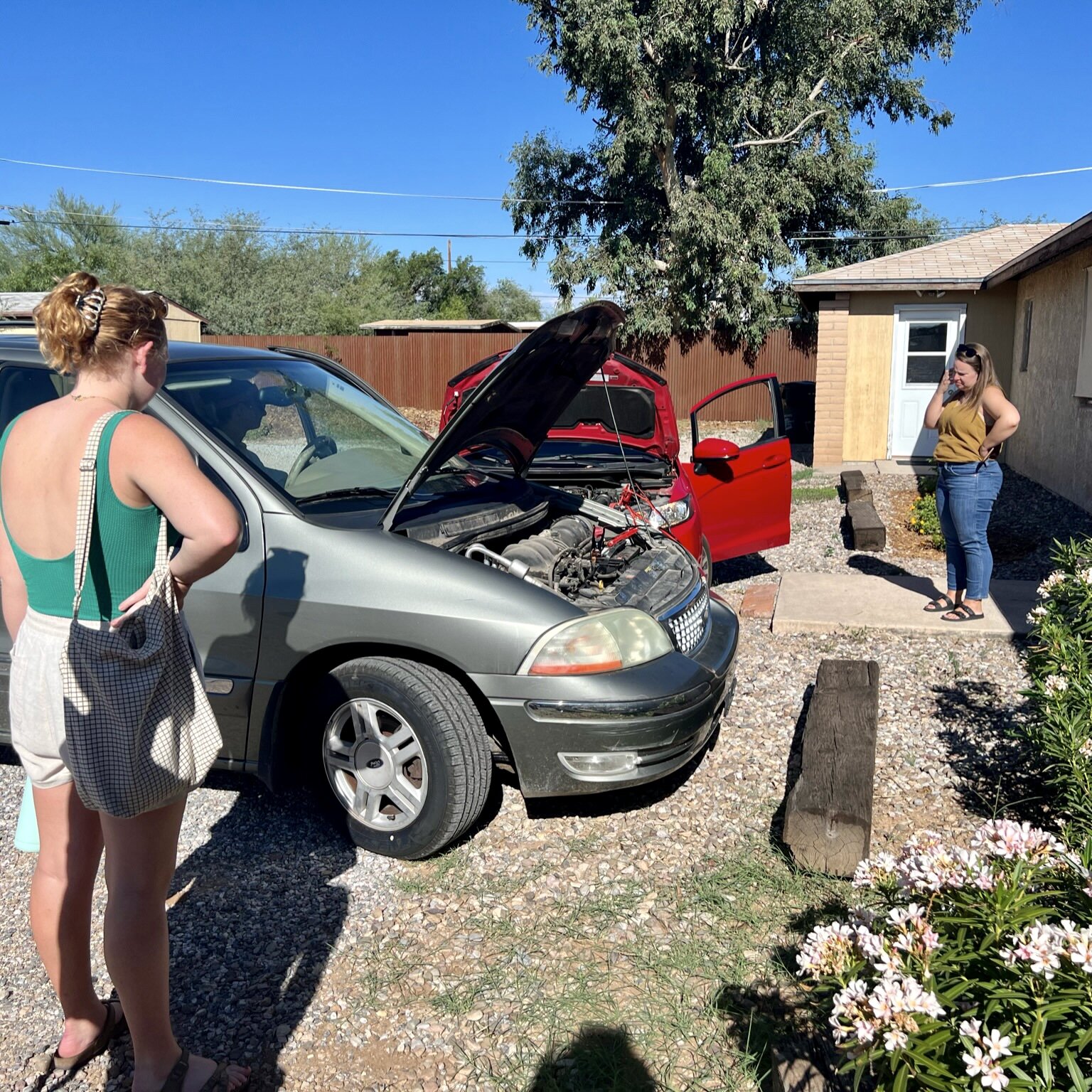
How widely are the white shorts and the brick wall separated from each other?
14834mm

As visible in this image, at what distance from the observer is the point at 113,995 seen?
118 inches

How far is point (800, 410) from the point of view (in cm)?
2091

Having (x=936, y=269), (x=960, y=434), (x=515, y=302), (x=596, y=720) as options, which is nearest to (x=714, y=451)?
(x=960, y=434)

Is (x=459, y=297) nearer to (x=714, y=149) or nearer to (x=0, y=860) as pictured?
(x=714, y=149)

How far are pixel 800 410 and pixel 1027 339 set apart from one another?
260 inches

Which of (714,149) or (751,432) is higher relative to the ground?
(714,149)

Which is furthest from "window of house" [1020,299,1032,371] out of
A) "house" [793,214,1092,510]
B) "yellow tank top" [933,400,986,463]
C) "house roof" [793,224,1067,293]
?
"yellow tank top" [933,400,986,463]

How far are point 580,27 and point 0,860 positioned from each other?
88.1 feet

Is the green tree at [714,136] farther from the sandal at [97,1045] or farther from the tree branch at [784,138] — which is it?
the sandal at [97,1045]

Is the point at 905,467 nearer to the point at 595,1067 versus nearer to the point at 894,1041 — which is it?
the point at 595,1067

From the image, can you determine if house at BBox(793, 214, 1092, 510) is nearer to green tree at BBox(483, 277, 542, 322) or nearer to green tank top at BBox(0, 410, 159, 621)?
green tank top at BBox(0, 410, 159, 621)

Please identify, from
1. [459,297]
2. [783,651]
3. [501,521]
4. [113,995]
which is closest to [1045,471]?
[783,651]

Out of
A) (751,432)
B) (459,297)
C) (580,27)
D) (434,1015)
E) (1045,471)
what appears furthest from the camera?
(459,297)

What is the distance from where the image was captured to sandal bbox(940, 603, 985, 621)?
6.41m
